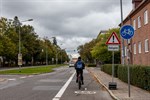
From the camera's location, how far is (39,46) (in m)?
129

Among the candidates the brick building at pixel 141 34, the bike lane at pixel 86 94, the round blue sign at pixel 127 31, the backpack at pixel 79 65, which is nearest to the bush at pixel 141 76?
the bike lane at pixel 86 94

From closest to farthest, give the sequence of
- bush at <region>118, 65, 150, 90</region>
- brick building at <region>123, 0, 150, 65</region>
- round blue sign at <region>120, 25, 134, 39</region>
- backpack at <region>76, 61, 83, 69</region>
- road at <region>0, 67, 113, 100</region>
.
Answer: round blue sign at <region>120, 25, 134, 39</region>, road at <region>0, 67, 113, 100</region>, bush at <region>118, 65, 150, 90</region>, backpack at <region>76, 61, 83, 69</region>, brick building at <region>123, 0, 150, 65</region>

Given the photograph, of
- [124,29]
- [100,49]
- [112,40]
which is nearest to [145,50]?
[112,40]

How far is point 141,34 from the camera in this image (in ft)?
130

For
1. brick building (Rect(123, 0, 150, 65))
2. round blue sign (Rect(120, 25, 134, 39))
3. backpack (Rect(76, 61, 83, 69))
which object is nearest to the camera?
round blue sign (Rect(120, 25, 134, 39))

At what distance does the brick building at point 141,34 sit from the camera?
1450 inches

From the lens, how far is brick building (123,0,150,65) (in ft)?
121

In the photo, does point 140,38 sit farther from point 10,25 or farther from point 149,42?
point 10,25

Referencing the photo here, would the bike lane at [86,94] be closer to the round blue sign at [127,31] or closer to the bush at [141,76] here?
the bush at [141,76]

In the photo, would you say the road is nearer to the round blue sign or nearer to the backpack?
the backpack

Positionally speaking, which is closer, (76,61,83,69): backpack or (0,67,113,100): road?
(0,67,113,100): road

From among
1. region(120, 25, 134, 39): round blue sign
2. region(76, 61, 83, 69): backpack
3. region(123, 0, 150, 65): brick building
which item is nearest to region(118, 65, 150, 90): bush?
region(120, 25, 134, 39): round blue sign

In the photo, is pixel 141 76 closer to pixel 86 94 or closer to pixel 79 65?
pixel 86 94

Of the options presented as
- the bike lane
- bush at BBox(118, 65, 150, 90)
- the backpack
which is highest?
the backpack
